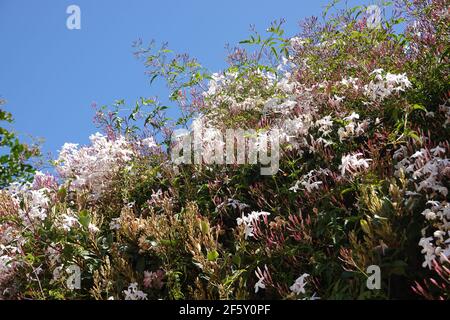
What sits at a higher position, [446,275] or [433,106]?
[433,106]

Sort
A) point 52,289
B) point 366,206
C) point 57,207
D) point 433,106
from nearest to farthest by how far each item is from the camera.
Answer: point 366,206 → point 52,289 → point 433,106 → point 57,207

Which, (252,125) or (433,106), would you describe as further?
(252,125)

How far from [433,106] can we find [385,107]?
40cm

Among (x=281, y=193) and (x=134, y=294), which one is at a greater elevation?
(x=281, y=193)

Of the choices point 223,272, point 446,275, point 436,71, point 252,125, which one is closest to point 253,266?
point 223,272

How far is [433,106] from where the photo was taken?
4234 mm

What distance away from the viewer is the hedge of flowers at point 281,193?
3.11 metres

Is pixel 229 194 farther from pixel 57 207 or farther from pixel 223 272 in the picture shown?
pixel 57 207

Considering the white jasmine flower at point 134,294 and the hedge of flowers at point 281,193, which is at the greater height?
the hedge of flowers at point 281,193

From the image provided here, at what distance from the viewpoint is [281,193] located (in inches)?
160

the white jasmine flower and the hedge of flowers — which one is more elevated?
the hedge of flowers

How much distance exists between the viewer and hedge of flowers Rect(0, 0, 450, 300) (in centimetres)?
311
